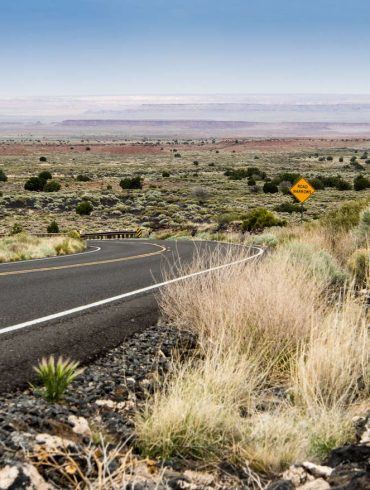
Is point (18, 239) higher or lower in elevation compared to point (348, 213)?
lower

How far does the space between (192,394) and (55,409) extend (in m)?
1.02

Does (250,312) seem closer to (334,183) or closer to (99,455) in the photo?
(99,455)

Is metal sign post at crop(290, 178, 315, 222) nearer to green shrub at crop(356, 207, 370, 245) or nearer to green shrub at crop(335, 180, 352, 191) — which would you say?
green shrub at crop(356, 207, 370, 245)

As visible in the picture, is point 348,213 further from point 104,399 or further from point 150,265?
point 104,399

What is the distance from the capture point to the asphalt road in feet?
20.1

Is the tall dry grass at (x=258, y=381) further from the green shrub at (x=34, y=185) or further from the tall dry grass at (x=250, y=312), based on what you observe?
the green shrub at (x=34, y=185)

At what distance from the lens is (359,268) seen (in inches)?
448

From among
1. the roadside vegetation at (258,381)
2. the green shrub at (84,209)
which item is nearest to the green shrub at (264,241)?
the roadside vegetation at (258,381)

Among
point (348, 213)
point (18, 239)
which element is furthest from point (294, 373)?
point (18, 239)

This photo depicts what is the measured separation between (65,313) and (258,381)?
12.0ft

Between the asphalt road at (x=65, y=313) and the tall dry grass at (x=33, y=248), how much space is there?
875cm

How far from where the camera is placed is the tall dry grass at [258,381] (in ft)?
13.8

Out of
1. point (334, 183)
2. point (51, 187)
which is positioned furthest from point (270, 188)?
point (51, 187)

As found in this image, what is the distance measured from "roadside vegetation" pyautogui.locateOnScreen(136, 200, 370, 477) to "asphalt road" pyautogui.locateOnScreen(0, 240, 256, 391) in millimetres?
844
